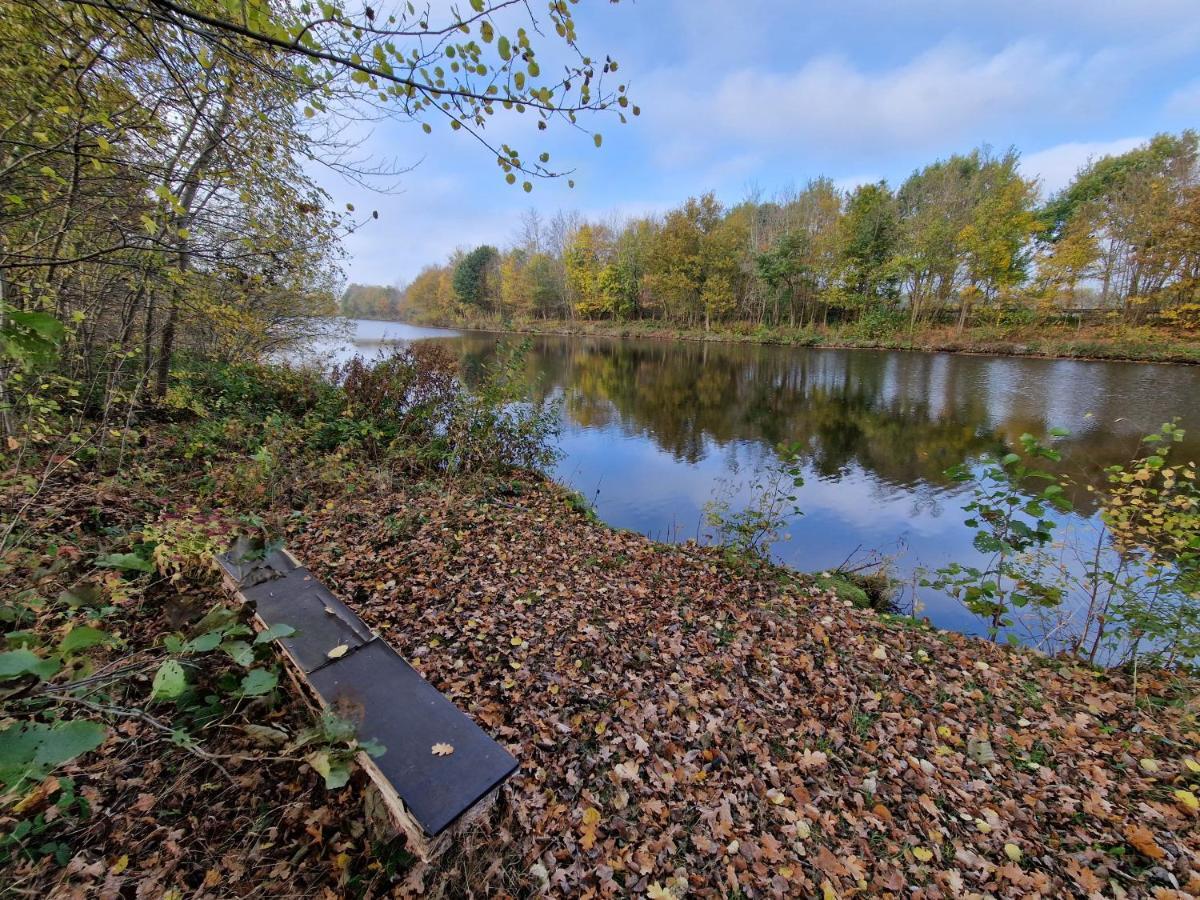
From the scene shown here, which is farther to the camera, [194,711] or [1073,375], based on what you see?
[1073,375]

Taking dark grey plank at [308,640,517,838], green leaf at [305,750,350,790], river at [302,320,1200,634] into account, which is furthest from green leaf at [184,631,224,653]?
river at [302,320,1200,634]

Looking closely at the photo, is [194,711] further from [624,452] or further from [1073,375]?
[1073,375]

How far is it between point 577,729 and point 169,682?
230 centimetres

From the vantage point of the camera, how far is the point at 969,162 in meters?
33.0

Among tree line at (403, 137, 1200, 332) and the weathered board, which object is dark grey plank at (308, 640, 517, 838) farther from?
tree line at (403, 137, 1200, 332)

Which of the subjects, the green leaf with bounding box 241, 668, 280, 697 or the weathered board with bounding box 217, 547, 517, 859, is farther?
the weathered board with bounding box 217, 547, 517, 859

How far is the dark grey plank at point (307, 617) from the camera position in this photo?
2.49 metres

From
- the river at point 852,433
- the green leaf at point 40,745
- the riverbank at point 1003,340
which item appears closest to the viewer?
the green leaf at point 40,745

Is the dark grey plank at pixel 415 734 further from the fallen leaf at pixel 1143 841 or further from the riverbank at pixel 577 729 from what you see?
the fallen leaf at pixel 1143 841

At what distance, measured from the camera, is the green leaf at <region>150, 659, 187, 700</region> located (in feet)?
4.03

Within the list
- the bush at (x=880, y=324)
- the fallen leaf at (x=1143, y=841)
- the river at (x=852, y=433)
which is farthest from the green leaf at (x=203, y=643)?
the bush at (x=880, y=324)

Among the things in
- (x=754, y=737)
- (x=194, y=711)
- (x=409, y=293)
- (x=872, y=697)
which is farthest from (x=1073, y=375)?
(x=409, y=293)

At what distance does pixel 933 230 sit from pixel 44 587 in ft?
117

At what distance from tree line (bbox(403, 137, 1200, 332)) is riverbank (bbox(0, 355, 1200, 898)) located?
3054 centimetres
